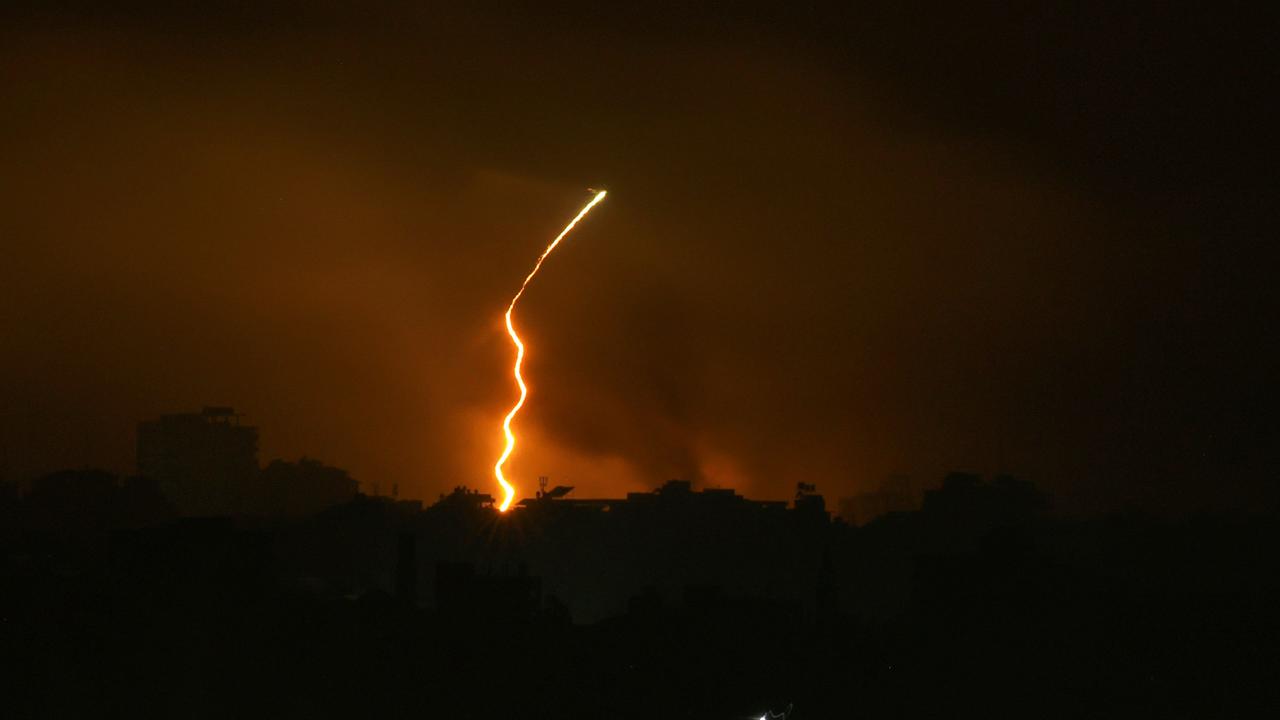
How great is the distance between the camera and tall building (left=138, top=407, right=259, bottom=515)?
3172 inches

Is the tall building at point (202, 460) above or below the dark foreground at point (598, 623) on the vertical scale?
above

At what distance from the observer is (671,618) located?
141ft

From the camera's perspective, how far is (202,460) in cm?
8281

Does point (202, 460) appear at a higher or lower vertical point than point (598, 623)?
higher

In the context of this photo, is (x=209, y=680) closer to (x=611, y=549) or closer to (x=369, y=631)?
(x=369, y=631)

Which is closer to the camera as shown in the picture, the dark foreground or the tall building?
the dark foreground

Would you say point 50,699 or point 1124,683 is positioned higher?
point 1124,683

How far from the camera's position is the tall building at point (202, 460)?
80.6m

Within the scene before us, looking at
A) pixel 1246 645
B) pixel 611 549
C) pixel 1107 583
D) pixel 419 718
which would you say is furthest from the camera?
pixel 611 549

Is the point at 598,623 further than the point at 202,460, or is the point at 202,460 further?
the point at 202,460

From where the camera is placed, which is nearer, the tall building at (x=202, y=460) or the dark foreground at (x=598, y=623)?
the dark foreground at (x=598, y=623)

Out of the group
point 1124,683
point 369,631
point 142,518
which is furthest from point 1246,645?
point 142,518

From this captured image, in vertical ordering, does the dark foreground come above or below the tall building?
below

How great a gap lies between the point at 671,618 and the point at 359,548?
21.7 metres
